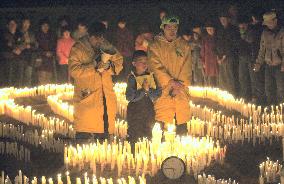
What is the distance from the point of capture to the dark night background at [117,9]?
78.8 feet

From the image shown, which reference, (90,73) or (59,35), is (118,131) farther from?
(59,35)

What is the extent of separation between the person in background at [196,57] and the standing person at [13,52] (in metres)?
5.11

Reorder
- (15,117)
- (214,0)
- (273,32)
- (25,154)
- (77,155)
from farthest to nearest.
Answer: (214,0) < (273,32) < (15,117) < (25,154) < (77,155)

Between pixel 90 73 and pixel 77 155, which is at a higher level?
pixel 90 73

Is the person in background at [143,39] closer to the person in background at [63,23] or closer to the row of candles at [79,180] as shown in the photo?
the person in background at [63,23]

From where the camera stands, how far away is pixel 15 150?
491 inches

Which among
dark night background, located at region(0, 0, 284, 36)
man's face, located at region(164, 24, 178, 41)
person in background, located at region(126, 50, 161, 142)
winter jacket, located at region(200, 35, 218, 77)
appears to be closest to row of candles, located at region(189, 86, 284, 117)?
winter jacket, located at region(200, 35, 218, 77)

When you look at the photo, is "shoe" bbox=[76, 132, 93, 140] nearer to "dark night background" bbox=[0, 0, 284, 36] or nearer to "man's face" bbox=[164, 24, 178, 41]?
"man's face" bbox=[164, 24, 178, 41]

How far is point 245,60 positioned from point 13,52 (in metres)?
6.79

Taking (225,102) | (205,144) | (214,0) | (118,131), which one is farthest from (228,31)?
(205,144)

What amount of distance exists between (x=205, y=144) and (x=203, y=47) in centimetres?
896

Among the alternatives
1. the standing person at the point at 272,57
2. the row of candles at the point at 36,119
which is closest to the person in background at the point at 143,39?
the standing person at the point at 272,57

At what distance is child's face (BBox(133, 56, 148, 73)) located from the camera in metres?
12.2

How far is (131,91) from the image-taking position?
1233cm
